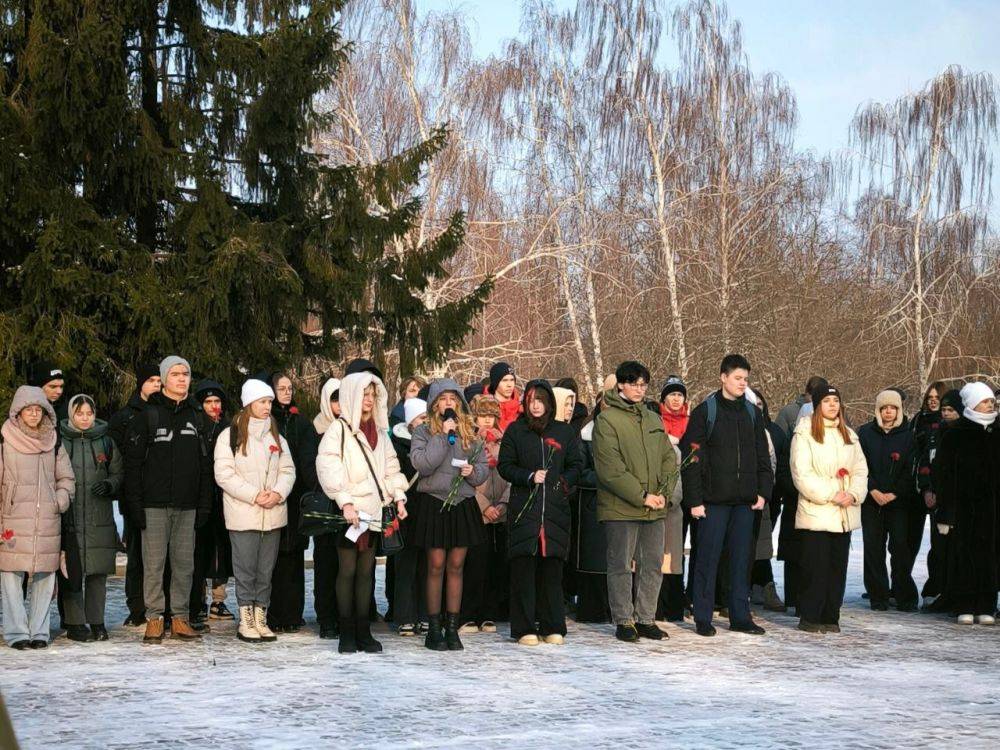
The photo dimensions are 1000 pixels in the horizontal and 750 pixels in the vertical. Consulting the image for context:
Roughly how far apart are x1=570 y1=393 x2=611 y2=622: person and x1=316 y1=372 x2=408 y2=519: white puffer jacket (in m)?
1.63

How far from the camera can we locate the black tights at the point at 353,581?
30.9 feet

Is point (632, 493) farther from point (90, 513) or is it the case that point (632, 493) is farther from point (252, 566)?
point (90, 513)

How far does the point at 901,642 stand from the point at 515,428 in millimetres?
3304

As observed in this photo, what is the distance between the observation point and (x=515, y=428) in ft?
32.7

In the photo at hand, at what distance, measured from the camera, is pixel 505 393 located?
37.0ft

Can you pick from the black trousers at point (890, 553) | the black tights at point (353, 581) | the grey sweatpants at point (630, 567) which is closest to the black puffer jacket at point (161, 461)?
the black tights at point (353, 581)

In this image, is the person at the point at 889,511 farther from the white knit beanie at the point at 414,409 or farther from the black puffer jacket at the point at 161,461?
the black puffer jacket at the point at 161,461

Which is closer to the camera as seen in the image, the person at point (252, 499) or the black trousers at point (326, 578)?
the person at point (252, 499)

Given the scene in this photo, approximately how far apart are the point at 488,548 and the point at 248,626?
6.73 ft

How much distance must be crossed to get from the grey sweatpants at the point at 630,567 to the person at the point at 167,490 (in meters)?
3.11

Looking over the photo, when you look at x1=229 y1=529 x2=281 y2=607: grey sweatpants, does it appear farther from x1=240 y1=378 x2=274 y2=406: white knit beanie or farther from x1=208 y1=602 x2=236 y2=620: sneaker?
x1=208 y1=602 x2=236 y2=620: sneaker

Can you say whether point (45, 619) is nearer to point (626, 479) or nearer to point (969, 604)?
point (626, 479)

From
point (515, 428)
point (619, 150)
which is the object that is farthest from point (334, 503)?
point (619, 150)

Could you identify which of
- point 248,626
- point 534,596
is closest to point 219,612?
point 248,626
